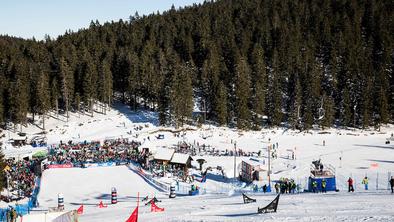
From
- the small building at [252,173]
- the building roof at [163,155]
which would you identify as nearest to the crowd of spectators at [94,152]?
the building roof at [163,155]

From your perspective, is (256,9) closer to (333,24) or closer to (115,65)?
(333,24)

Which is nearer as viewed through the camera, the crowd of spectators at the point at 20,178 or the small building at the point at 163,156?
the crowd of spectators at the point at 20,178

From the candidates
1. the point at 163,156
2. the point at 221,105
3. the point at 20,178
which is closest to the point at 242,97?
the point at 221,105

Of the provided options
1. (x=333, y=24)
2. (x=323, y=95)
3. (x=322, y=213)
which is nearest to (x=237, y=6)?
(x=333, y=24)

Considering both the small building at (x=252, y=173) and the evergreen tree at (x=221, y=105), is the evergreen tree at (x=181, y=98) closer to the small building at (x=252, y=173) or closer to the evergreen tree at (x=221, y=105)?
the evergreen tree at (x=221, y=105)

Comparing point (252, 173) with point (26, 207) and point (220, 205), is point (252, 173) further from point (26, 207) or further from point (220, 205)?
point (26, 207)

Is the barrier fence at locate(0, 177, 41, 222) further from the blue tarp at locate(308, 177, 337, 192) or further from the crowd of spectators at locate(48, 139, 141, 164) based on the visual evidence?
the blue tarp at locate(308, 177, 337, 192)
